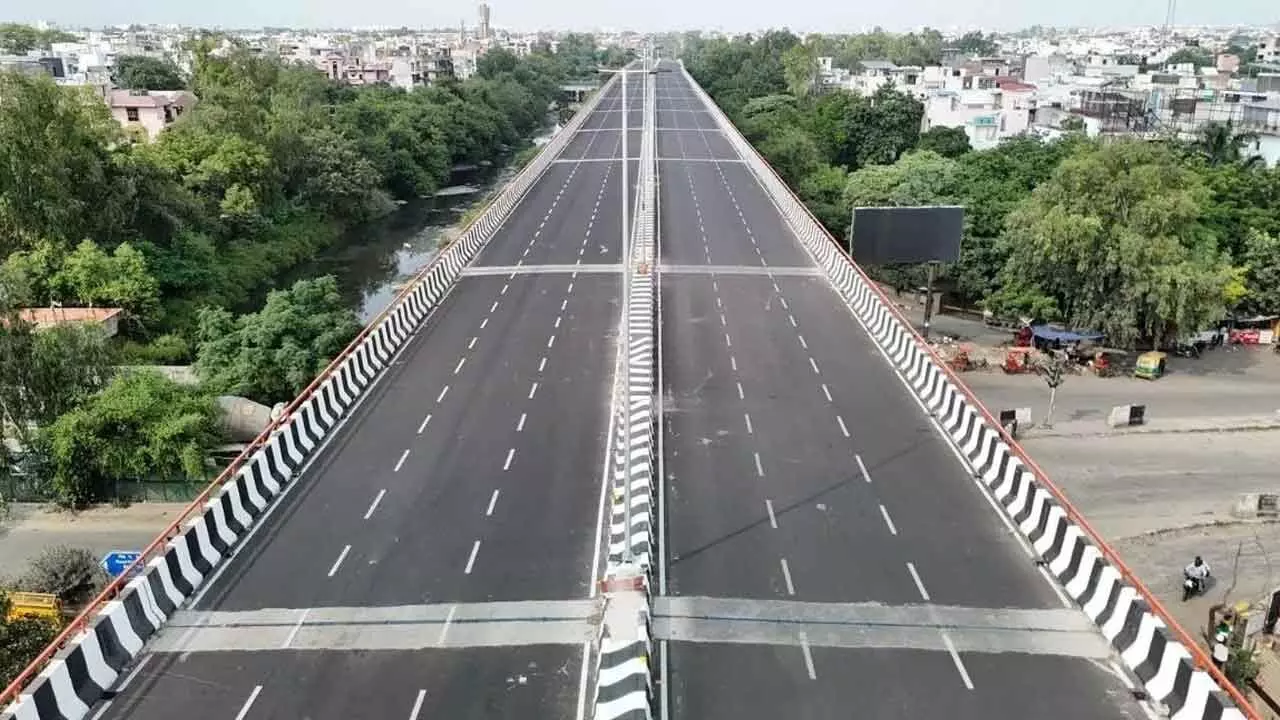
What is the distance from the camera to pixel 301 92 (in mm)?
69750

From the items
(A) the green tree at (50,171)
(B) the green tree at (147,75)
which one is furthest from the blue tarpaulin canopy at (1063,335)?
(B) the green tree at (147,75)

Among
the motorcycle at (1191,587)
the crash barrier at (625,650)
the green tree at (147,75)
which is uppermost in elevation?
the green tree at (147,75)

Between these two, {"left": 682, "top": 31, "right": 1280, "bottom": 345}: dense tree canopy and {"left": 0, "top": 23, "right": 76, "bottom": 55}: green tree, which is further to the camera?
{"left": 0, "top": 23, "right": 76, "bottom": 55}: green tree

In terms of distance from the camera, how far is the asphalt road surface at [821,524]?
43.9ft

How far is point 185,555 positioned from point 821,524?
10854 millimetres

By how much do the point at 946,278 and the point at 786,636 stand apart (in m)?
33.2

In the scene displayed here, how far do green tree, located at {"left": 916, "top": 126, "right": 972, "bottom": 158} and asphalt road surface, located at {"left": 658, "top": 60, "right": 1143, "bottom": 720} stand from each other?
32.9 metres

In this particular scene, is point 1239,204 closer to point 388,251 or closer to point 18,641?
point 388,251

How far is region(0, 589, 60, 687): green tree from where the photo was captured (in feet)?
49.1

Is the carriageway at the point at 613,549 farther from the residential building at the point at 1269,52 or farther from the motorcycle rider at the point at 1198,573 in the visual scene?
the residential building at the point at 1269,52

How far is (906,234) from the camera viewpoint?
34.3 metres

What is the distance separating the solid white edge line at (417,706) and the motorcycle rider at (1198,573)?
15233 mm

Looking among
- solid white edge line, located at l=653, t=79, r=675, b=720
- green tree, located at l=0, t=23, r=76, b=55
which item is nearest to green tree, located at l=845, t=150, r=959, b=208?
solid white edge line, located at l=653, t=79, r=675, b=720

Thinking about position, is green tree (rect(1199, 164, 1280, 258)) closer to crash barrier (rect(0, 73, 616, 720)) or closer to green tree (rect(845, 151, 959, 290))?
green tree (rect(845, 151, 959, 290))
